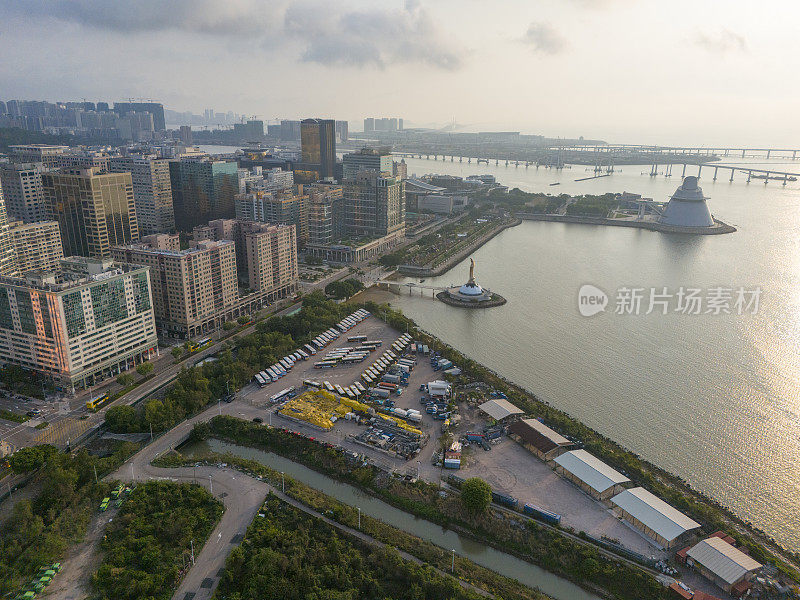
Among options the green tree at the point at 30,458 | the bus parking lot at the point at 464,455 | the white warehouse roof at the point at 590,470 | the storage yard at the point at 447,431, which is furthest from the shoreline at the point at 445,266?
the green tree at the point at 30,458

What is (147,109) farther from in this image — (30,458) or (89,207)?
(30,458)

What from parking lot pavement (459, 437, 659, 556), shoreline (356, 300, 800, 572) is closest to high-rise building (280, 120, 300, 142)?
shoreline (356, 300, 800, 572)

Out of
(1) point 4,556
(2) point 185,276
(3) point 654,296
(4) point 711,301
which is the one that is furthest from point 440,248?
(1) point 4,556

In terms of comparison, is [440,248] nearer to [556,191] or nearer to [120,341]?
[120,341]

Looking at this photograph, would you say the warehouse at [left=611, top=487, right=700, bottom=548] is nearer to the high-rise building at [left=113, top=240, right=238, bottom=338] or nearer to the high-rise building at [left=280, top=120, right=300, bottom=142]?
the high-rise building at [left=113, top=240, right=238, bottom=338]

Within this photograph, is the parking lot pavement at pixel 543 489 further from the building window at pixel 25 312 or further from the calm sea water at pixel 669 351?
the building window at pixel 25 312

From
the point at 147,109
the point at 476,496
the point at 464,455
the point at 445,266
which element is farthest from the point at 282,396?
the point at 147,109
